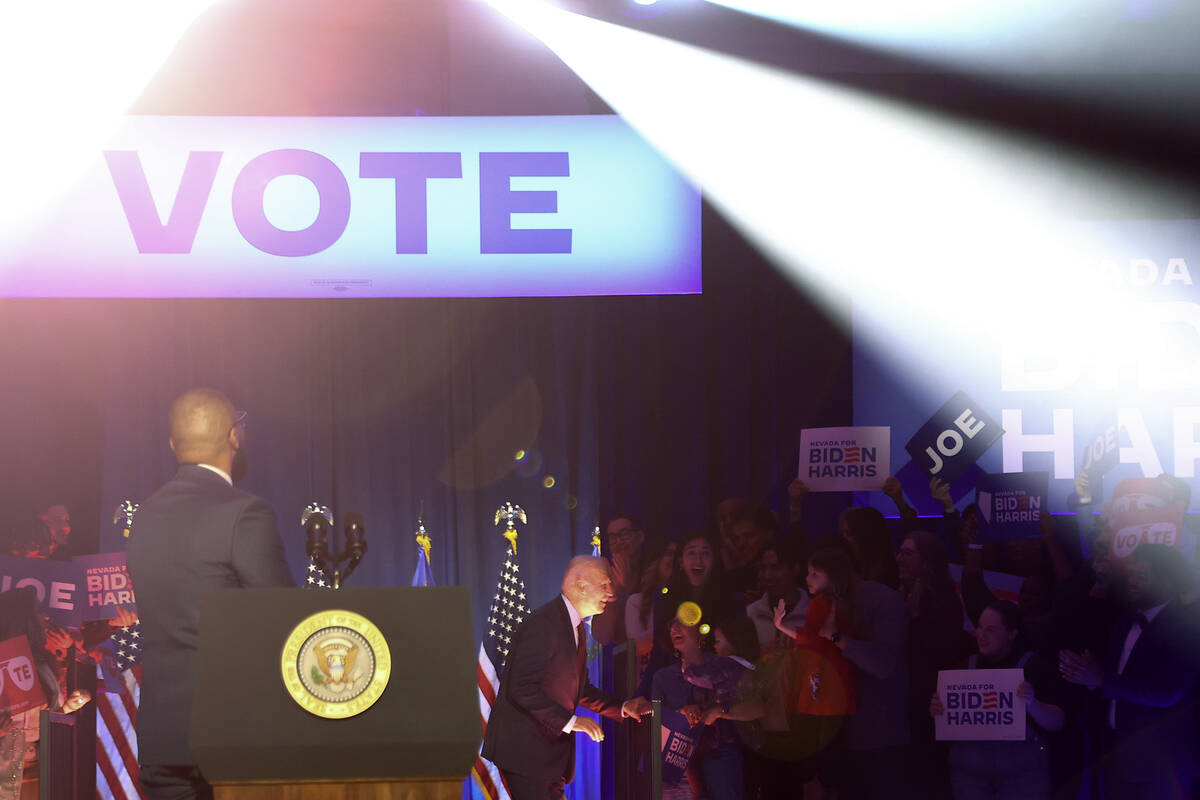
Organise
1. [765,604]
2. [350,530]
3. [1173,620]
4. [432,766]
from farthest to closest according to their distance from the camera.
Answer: [765,604] < [1173,620] < [350,530] < [432,766]

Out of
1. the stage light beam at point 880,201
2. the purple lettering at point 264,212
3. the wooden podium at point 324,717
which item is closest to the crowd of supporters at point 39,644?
the purple lettering at point 264,212

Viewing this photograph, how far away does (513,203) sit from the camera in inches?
246

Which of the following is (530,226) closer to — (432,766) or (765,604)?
(765,604)

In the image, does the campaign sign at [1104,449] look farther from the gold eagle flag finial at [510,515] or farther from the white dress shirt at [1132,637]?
the gold eagle flag finial at [510,515]

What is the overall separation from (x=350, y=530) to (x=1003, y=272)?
15.5 feet

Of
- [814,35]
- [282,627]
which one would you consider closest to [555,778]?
[282,627]

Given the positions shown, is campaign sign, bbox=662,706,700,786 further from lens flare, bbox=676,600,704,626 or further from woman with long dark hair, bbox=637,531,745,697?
lens flare, bbox=676,600,704,626

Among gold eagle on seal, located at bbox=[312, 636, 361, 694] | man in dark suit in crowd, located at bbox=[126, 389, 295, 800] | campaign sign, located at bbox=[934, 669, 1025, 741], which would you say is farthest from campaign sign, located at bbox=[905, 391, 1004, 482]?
gold eagle on seal, located at bbox=[312, 636, 361, 694]

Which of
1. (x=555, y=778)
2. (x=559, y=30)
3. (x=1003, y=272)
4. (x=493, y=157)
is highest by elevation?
(x=559, y=30)

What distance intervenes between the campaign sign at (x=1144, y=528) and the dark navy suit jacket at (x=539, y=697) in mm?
2756

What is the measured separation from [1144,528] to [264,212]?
473 cm

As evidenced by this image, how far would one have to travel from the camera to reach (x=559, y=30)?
638cm

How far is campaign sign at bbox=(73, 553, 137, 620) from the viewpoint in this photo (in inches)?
224

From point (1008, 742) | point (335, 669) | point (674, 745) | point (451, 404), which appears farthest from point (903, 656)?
point (335, 669)
